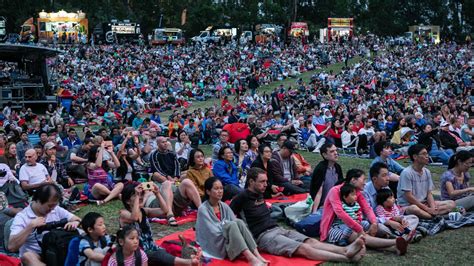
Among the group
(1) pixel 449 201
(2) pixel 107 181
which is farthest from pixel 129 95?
(1) pixel 449 201

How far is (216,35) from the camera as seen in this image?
2180 inches

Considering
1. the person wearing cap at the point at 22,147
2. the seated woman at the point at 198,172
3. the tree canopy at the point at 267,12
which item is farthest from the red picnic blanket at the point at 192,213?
the tree canopy at the point at 267,12

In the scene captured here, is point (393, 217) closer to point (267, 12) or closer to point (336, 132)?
point (336, 132)

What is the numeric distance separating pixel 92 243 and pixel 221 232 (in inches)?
52.6

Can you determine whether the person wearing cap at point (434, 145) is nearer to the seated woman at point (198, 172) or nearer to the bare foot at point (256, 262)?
the seated woman at point (198, 172)

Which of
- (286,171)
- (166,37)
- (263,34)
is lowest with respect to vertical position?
(286,171)

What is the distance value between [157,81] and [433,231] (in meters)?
27.3

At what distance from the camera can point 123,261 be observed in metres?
5.45

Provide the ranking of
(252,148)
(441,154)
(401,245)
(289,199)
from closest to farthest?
1. (401,245)
2. (289,199)
3. (252,148)
4. (441,154)

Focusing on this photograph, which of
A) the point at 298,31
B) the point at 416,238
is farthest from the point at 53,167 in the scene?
the point at 298,31

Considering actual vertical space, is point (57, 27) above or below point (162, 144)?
above

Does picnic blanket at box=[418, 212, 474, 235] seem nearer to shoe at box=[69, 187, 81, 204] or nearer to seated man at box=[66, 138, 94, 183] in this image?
shoe at box=[69, 187, 81, 204]

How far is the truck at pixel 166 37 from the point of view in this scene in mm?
52375

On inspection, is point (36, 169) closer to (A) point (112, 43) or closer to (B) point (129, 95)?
(B) point (129, 95)
